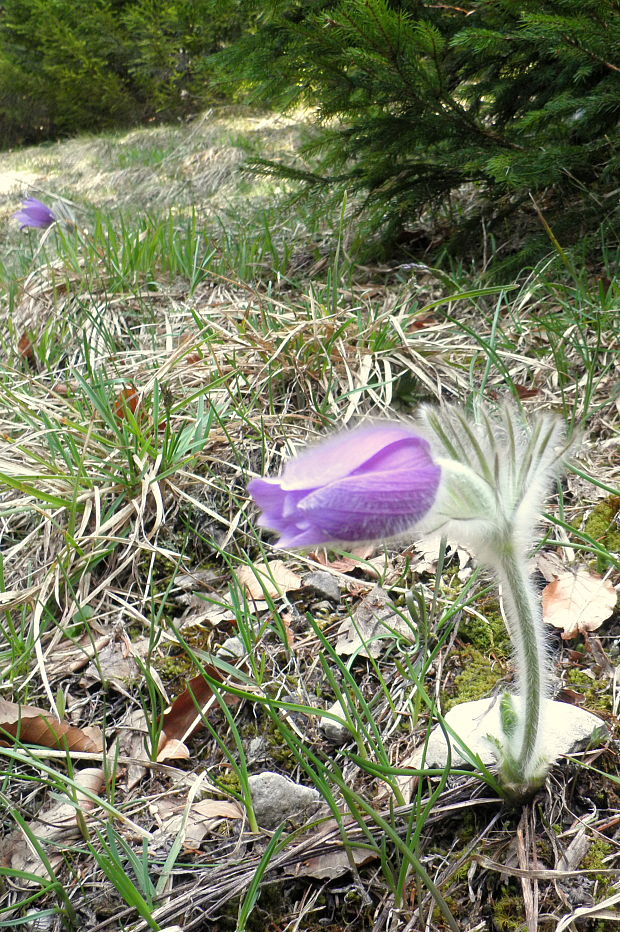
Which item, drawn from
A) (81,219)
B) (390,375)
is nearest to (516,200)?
(390,375)

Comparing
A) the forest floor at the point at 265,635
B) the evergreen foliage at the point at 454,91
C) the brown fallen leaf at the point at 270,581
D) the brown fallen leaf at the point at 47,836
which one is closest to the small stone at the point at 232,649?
the forest floor at the point at 265,635

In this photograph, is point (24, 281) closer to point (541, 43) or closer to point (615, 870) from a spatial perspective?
point (541, 43)

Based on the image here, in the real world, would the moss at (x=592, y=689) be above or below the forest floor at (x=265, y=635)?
below

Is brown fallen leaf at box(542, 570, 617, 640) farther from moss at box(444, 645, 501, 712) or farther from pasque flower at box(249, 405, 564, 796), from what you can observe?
pasque flower at box(249, 405, 564, 796)

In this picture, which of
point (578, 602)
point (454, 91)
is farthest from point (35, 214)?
point (578, 602)

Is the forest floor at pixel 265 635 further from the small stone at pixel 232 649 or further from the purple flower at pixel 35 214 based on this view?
the purple flower at pixel 35 214

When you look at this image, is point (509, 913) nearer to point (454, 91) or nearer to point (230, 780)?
point (230, 780)
